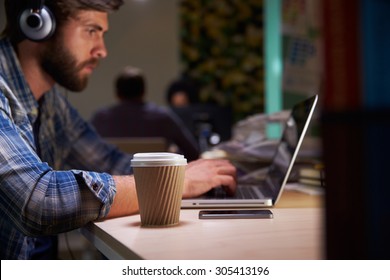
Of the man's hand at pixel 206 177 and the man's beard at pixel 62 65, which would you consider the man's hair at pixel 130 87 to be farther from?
the man's hand at pixel 206 177

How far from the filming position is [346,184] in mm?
354

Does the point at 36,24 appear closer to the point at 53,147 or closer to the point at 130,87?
the point at 53,147

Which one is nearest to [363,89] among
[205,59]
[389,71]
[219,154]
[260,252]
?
[389,71]

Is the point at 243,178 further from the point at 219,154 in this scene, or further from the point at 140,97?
the point at 140,97

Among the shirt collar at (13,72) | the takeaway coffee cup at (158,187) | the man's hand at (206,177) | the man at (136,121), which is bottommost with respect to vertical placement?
the man at (136,121)

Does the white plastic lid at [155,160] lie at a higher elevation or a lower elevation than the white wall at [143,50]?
lower

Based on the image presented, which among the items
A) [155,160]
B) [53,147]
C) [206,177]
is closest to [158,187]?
[155,160]

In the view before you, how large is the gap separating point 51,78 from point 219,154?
2.07ft

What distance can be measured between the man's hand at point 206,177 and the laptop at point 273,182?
20 millimetres

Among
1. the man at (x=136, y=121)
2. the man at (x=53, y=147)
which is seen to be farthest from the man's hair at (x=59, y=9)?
the man at (x=136, y=121)

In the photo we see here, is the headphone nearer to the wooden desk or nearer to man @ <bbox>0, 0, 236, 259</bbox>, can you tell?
man @ <bbox>0, 0, 236, 259</bbox>

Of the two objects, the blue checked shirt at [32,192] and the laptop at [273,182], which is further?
the laptop at [273,182]

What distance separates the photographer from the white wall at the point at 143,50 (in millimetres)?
4473

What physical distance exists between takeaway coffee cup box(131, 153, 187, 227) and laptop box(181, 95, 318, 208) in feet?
0.56
